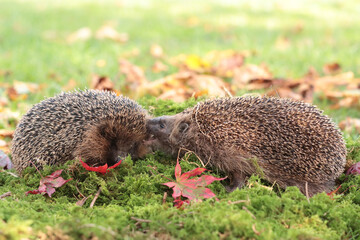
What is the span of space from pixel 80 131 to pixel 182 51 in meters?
5.98

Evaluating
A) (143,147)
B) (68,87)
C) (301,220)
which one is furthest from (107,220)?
(68,87)

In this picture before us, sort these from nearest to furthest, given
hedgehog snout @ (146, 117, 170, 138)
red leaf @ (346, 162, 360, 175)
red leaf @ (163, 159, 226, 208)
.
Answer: red leaf @ (163, 159, 226, 208) → red leaf @ (346, 162, 360, 175) → hedgehog snout @ (146, 117, 170, 138)

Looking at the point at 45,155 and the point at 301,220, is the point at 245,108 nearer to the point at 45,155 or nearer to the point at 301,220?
the point at 301,220

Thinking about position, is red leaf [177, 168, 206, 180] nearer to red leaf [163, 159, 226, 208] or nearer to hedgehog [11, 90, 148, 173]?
red leaf [163, 159, 226, 208]

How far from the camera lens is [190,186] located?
379 centimetres

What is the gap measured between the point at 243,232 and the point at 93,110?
8.39 feet

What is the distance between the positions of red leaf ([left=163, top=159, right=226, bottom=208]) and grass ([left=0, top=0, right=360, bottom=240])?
0.14 metres

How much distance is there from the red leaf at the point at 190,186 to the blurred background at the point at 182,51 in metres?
2.08

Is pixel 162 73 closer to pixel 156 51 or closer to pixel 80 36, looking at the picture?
pixel 156 51

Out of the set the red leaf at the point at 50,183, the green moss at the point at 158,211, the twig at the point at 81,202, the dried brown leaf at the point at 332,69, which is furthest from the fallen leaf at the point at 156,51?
the twig at the point at 81,202

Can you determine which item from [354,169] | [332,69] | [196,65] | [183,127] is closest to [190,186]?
[183,127]

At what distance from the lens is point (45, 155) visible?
4.55 metres

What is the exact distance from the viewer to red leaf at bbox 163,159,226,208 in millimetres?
3668

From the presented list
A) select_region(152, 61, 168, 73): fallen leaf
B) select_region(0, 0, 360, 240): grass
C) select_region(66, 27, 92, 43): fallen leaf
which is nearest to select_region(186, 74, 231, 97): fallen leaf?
select_region(0, 0, 360, 240): grass
